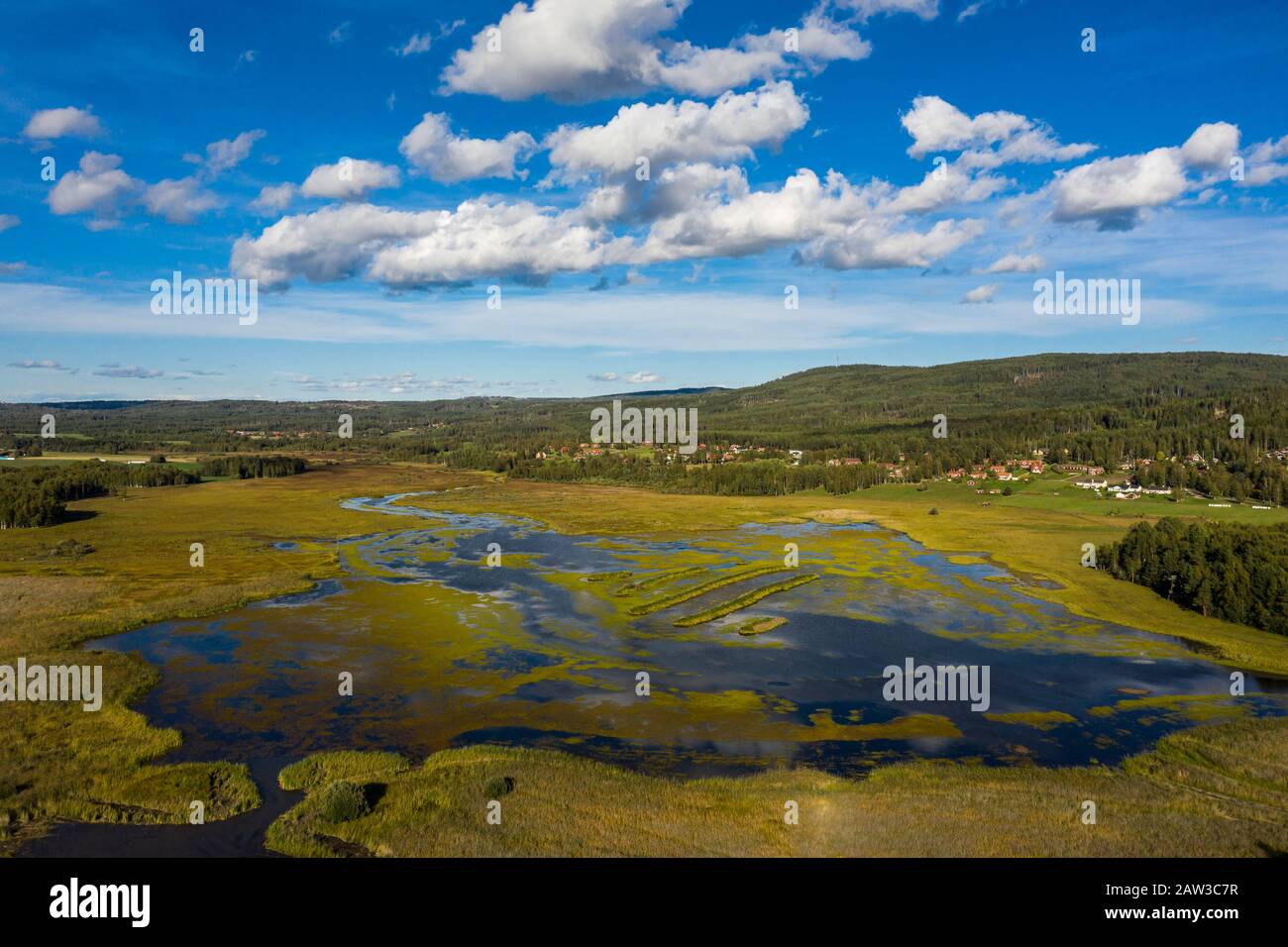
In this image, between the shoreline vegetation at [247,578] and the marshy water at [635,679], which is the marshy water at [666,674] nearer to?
the marshy water at [635,679]

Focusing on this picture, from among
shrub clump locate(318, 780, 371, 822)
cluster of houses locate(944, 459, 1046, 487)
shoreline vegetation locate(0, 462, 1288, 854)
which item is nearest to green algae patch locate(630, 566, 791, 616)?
shoreline vegetation locate(0, 462, 1288, 854)

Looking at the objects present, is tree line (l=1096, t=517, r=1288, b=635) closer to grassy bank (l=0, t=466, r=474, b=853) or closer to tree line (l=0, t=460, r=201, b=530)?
grassy bank (l=0, t=466, r=474, b=853)

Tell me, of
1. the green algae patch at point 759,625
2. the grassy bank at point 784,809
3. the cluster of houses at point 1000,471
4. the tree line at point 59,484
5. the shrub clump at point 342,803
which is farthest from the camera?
the cluster of houses at point 1000,471

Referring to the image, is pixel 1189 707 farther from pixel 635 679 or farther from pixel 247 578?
pixel 247 578

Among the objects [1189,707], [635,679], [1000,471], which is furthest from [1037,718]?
[1000,471]

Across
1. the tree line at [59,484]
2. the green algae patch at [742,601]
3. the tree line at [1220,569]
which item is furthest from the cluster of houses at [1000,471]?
the tree line at [59,484]
